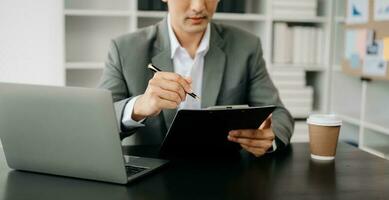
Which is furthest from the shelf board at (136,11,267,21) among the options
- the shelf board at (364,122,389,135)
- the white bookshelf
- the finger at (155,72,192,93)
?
the finger at (155,72,192,93)

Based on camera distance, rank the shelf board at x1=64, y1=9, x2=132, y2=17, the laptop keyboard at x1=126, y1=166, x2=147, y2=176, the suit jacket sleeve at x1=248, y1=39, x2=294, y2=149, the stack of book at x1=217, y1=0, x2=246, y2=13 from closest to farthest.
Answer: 1. the laptop keyboard at x1=126, y1=166, x2=147, y2=176
2. the suit jacket sleeve at x1=248, y1=39, x2=294, y2=149
3. the shelf board at x1=64, y1=9, x2=132, y2=17
4. the stack of book at x1=217, y1=0, x2=246, y2=13

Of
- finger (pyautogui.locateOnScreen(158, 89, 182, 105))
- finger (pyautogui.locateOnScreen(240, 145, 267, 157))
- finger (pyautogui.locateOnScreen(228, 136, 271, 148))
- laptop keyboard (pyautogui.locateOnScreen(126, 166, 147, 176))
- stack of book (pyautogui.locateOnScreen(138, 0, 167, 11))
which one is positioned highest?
stack of book (pyautogui.locateOnScreen(138, 0, 167, 11))

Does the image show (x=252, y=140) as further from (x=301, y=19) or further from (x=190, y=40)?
(x=301, y=19)

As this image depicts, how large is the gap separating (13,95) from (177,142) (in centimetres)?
42

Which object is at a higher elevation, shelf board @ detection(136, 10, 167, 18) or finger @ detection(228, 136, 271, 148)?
shelf board @ detection(136, 10, 167, 18)

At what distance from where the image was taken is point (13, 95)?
96 centimetres

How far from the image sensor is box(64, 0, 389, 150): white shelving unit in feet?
8.87

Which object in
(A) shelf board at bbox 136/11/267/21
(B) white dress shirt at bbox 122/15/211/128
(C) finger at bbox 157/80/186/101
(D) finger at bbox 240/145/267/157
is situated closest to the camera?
(C) finger at bbox 157/80/186/101

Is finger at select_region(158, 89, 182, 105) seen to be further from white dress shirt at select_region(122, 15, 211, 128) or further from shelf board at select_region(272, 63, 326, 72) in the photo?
shelf board at select_region(272, 63, 326, 72)

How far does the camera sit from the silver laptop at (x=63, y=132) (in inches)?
35.3

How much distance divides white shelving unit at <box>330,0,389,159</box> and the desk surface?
62.5 inches

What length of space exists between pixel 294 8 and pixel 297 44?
229 millimetres

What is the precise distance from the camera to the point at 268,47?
290 cm

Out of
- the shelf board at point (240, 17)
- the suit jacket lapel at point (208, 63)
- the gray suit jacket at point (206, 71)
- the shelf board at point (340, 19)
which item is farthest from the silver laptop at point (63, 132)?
the shelf board at point (340, 19)
